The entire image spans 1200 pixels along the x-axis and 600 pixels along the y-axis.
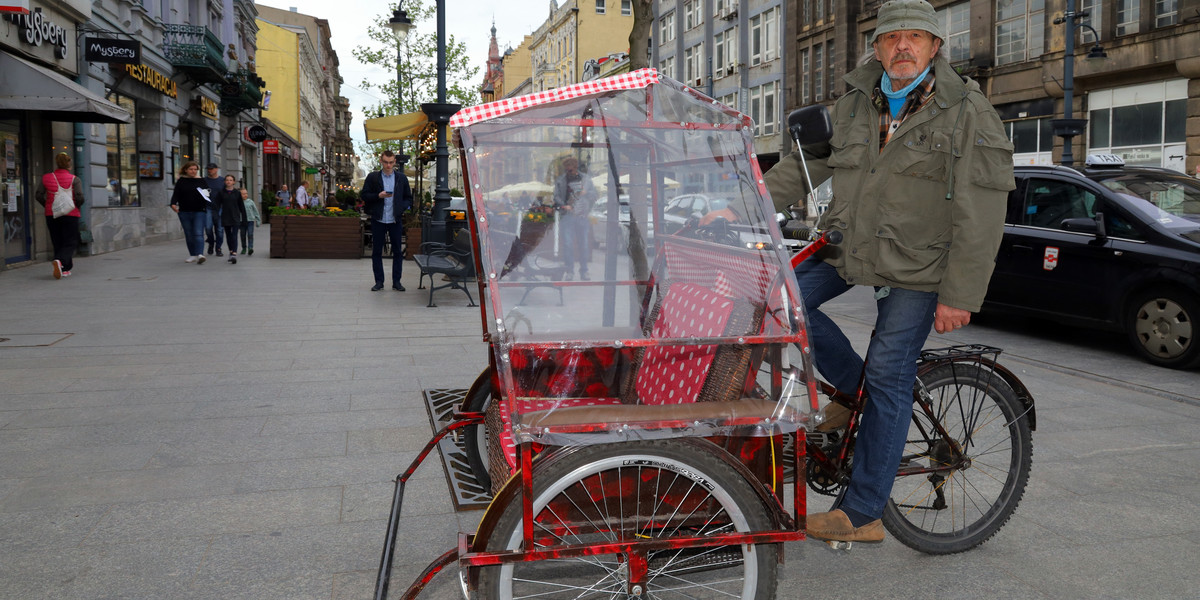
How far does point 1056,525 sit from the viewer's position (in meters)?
3.71

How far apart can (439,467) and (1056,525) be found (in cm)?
271

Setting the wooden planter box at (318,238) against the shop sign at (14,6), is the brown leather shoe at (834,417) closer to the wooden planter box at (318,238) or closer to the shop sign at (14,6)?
the shop sign at (14,6)

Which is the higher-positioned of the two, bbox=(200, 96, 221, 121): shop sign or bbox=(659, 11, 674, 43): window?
bbox=(659, 11, 674, 43): window

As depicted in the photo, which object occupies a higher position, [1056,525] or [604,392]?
[604,392]

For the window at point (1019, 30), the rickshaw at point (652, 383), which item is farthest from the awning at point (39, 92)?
the window at point (1019, 30)

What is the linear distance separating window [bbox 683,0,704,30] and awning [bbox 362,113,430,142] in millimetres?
38608

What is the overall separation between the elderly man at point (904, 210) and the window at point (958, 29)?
3172cm

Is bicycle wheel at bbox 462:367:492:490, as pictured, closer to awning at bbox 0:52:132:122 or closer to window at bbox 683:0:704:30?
awning at bbox 0:52:132:122

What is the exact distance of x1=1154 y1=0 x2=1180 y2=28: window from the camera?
23.5m

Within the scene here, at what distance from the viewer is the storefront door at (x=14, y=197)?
1411 centimetres

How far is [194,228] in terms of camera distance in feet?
54.3

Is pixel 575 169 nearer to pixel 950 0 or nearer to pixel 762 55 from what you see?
pixel 950 0

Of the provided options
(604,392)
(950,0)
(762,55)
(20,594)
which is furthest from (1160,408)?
(762,55)

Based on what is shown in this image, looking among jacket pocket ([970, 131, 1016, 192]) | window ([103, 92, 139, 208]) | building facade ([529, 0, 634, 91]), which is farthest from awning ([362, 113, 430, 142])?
building facade ([529, 0, 634, 91])
